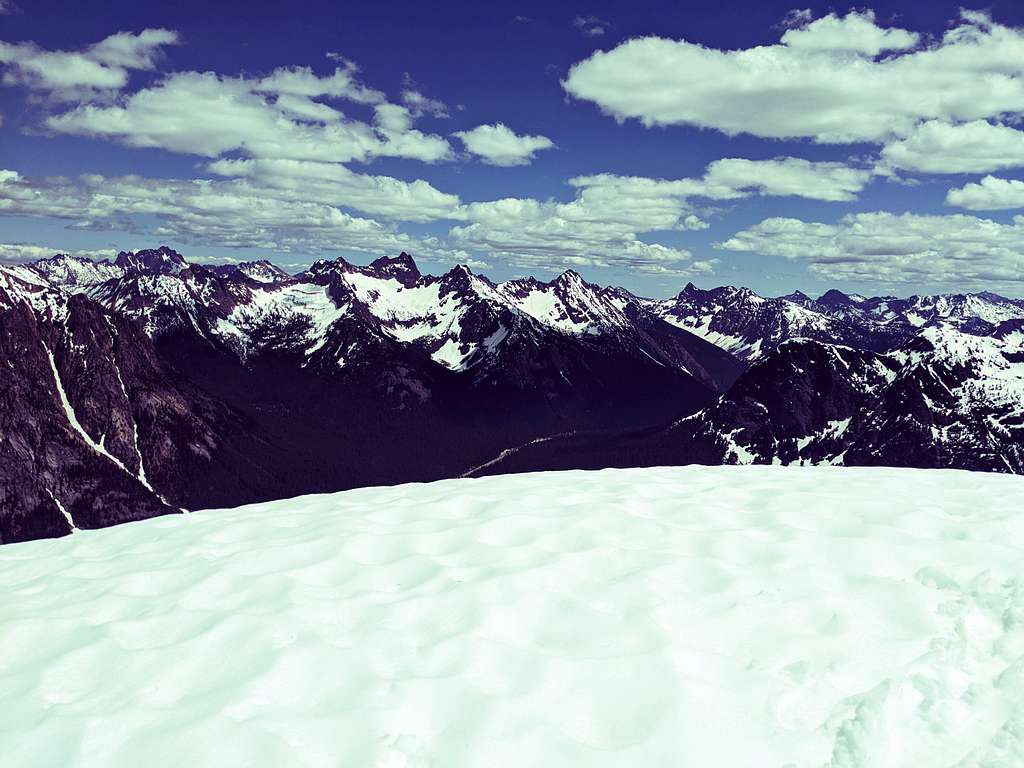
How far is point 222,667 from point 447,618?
120 inches

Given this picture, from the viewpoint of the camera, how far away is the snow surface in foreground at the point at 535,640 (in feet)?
22.9

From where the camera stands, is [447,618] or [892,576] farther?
[892,576]

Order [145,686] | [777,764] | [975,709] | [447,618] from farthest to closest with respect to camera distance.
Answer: [447,618], [145,686], [975,709], [777,764]

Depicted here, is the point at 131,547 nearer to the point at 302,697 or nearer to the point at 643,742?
the point at 302,697

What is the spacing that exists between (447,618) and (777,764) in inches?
185

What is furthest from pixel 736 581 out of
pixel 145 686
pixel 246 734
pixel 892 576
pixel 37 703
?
pixel 37 703

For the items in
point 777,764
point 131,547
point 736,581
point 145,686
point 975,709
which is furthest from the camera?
point 131,547

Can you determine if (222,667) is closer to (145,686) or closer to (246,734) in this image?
(145,686)

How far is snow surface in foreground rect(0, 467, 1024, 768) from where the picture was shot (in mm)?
6988

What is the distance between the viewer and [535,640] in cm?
883

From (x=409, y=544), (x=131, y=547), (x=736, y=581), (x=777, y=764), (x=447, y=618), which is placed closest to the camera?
(x=777, y=764)

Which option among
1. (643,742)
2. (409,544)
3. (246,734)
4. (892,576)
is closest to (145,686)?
(246,734)

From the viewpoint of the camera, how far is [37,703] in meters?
7.77

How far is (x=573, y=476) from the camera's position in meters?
19.5
